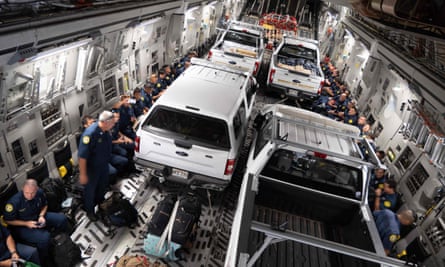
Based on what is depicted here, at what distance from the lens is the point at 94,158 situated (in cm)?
414

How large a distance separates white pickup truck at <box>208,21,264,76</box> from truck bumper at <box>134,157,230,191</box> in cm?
492

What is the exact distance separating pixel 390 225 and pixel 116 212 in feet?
13.5

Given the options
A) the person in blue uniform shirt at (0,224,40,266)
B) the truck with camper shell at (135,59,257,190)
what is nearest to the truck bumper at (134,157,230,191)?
the truck with camper shell at (135,59,257,190)

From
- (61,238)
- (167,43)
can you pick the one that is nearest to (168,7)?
(167,43)

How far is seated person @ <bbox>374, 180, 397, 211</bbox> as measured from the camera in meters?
5.32

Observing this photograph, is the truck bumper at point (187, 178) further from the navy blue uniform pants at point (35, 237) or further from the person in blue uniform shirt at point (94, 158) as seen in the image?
the navy blue uniform pants at point (35, 237)

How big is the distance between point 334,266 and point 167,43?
27.2ft

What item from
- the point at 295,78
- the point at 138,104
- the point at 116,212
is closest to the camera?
the point at 116,212

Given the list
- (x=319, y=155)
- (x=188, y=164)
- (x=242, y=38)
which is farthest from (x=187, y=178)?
(x=242, y=38)

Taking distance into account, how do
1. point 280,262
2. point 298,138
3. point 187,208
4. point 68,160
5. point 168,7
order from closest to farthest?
point 280,262 < point 187,208 < point 298,138 < point 68,160 < point 168,7

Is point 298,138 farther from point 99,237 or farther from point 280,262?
point 99,237

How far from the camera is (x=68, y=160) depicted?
5.05m

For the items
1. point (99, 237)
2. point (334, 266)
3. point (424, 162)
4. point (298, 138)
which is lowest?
point (99, 237)

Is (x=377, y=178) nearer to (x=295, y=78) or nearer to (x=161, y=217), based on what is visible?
(x=161, y=217)
